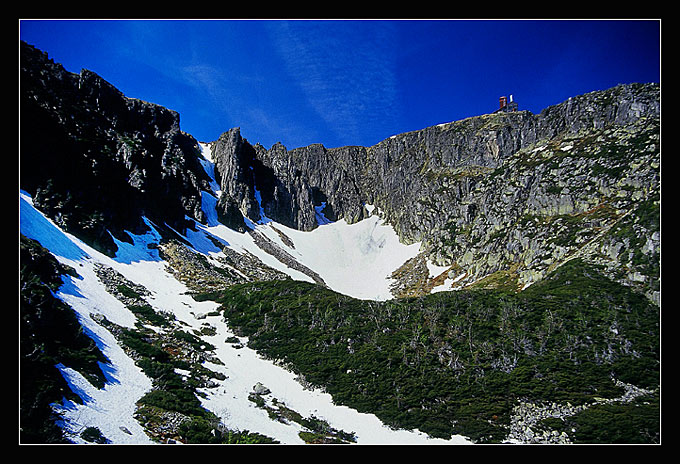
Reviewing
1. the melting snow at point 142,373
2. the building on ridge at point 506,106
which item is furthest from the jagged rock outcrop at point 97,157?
the building on ridge at point 506,106

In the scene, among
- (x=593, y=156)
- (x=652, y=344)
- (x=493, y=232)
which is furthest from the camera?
(x=493, y=232)

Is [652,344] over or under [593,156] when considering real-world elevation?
under

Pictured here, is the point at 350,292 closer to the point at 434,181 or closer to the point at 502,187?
the point at 502,187

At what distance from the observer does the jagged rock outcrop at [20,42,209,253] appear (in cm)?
4747

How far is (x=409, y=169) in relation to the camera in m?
153

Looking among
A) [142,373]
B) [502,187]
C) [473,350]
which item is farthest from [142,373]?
[502,187]

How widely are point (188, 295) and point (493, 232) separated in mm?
73383

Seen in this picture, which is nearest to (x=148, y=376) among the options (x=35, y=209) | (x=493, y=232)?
(x=35, y=209)

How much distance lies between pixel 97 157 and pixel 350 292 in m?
69.7

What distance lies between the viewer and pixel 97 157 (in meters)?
62.5

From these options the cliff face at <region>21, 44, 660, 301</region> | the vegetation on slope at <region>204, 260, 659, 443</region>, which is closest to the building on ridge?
the cliff face at <region>21, 44, 660, 301</region>

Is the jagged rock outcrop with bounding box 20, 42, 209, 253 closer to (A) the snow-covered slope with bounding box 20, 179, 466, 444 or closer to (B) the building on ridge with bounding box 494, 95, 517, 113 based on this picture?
(A) the snow-covered slope with bounding box 20, 179, 466, 444

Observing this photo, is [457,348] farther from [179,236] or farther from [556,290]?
[179,236]

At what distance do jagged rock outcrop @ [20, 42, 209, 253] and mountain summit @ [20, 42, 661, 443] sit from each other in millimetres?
392
